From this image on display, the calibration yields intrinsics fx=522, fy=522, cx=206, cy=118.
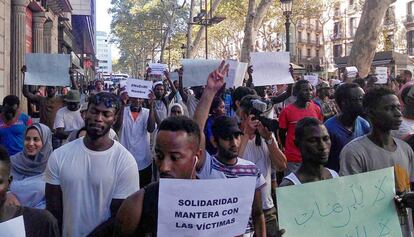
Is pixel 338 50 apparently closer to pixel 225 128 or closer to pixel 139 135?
pixel 139 135

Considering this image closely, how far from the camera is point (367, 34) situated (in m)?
15.5

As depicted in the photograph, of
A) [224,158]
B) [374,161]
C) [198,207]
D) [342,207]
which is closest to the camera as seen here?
[198,207]

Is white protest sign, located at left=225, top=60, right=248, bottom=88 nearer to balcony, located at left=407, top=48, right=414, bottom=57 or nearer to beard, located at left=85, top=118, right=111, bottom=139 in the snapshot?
beard, located at left=85, top=118, right=111, bottom=139

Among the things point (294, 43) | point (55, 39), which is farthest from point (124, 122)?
point (294, 43)

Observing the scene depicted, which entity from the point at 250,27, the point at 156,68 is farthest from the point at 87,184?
the point at 250,27

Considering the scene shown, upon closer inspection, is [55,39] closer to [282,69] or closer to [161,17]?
[282,69]

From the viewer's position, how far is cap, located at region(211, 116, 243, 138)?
11.3 ft

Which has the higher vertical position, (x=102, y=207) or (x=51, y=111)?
(x=51, y=111)

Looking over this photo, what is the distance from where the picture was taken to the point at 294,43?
2889 inches

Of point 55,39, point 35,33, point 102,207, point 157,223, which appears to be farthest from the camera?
point 55,39

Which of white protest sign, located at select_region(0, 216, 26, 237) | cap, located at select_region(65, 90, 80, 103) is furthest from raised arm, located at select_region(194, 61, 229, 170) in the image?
cap, located at select_region(65, 90, 80, 103)

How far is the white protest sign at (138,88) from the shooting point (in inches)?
272

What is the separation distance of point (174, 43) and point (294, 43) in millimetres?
26534

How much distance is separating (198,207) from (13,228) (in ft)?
2.29
